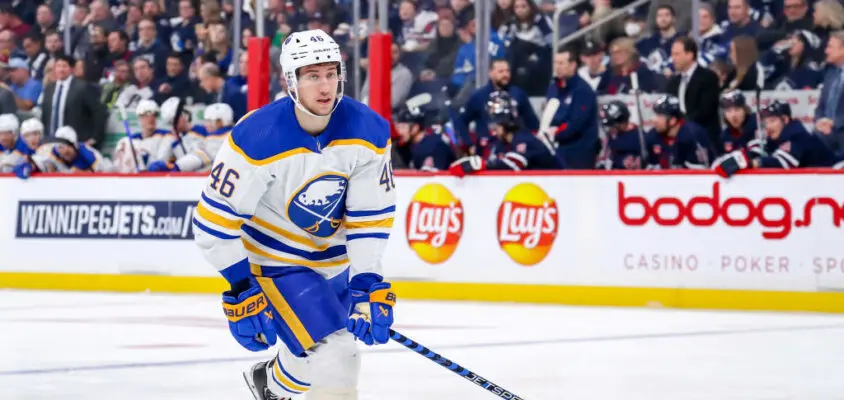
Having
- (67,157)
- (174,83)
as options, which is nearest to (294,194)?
(67,157)

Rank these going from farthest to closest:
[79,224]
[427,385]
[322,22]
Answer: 1. [322,22]
2. [79,224]
3. [427,385]

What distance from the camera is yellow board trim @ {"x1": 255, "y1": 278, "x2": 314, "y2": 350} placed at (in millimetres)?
3842

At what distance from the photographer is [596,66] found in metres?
10.6

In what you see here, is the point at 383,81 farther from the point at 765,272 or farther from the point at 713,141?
the point at 765,272

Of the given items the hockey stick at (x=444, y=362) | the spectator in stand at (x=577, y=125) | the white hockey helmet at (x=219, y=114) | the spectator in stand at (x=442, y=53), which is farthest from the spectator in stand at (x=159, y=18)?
the hockey stick at (x=444, y=362)

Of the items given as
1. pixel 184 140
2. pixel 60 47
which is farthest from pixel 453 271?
pixel 60 47

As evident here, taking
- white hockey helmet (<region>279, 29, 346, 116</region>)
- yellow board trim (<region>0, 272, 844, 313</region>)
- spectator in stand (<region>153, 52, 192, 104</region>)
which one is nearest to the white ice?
yellow board trim (<region>0, 272, 844, 313</region>)

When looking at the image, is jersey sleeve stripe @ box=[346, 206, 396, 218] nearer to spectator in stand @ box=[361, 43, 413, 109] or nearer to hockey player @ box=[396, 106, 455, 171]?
hockey player @ box=[396, 106, 455, 171]

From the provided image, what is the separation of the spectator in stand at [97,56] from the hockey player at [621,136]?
5.64 meters

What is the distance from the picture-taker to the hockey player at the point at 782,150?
905cm

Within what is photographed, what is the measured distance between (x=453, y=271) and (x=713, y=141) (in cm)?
206

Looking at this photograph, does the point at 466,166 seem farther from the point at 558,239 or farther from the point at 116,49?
the point at 116,49

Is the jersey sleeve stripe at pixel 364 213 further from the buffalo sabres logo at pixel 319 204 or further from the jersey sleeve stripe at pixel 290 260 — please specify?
the jersey sleeve stripe at pixel 290 260

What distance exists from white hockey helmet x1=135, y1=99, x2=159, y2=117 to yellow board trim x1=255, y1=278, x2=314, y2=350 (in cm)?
826
